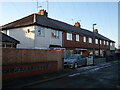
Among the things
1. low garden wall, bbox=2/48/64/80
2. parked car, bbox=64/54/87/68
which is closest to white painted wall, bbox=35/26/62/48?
parked car, bbox=64/54/87/68

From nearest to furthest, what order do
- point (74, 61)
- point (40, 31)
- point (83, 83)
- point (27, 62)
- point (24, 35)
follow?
point (83, 83) → point (27, 62) → point (74, 61) → point (40, 31) → point (24, 35)

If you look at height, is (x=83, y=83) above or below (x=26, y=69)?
below

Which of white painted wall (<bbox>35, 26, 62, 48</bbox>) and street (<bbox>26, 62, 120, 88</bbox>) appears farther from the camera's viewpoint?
white painted wall (<bbox>35, 26, 62, 48</bbox>)

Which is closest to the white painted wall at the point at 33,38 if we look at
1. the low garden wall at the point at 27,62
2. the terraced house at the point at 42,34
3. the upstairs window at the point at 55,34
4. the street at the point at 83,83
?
the terraced house at the point at 42,34

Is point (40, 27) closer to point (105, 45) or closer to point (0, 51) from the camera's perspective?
point (0, 51)

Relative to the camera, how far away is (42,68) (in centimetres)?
1152

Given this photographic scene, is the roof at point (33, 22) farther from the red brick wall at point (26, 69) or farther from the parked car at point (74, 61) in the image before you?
the red brick wall at point (26, 69)

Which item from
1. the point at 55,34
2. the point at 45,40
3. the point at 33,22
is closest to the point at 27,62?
the point at 33,22

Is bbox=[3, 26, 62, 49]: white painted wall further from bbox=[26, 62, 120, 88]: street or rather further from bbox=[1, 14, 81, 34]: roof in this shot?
bbox=[26, 62, 120, 88]: street

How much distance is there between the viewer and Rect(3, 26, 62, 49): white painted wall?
62.8ft

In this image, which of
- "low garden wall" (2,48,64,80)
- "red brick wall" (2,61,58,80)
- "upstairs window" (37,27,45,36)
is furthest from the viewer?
"upstairs window" (37,27,45,36)

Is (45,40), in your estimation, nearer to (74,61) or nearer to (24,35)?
(24,35)

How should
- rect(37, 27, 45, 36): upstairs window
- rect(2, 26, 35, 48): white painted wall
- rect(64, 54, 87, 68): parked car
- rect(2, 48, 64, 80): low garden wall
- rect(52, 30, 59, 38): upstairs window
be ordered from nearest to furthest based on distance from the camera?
rect(2, 48, 64, 80): low garden wall → rect(64, 54, 87, 68): parked car → rect(2, 26, 35, 48): white painted wall → rect(37, 27, 45, 36): upstairs window → rect(52, 30, 59, 38): upstairs window

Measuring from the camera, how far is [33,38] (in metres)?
19.1
